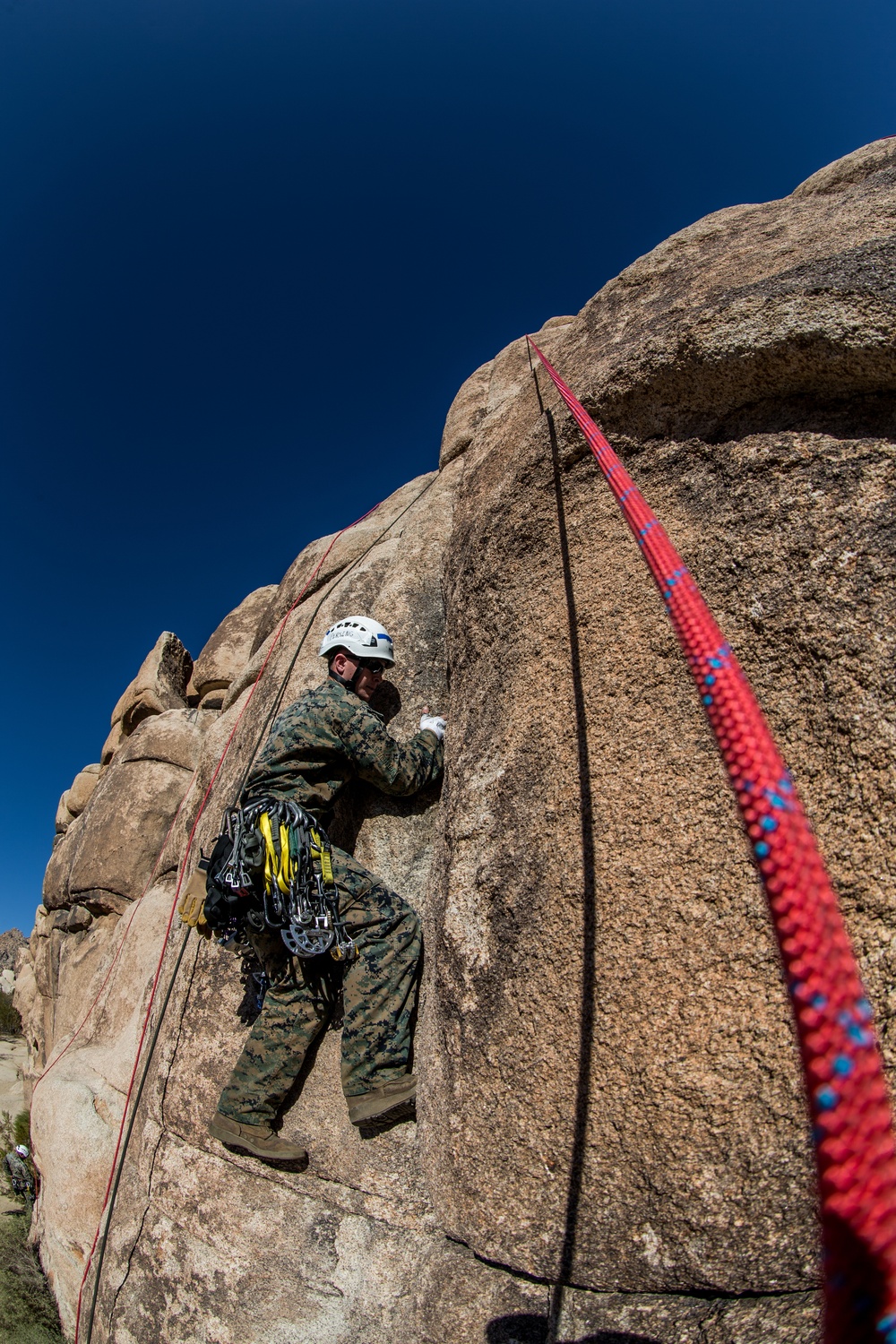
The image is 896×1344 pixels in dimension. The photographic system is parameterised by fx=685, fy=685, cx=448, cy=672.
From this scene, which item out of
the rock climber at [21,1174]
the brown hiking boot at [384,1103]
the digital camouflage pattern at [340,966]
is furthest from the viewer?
the rock climber at [21,1174]

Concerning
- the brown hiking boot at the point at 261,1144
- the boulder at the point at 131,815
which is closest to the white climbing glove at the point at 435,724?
the brown hiking boot at the point at 261,1144

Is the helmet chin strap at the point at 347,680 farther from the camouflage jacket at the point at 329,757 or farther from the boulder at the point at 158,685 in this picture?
the boulder at the point at 158,685

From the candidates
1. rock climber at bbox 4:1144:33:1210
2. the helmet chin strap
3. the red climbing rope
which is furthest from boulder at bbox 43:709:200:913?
the red climbing rope

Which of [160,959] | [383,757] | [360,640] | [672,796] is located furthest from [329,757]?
[160,959]

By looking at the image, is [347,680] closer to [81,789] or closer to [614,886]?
[614,886]

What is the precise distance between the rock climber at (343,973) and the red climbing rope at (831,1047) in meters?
2.50

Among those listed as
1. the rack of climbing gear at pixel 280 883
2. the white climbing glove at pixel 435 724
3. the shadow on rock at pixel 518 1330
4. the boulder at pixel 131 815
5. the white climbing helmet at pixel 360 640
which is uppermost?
the boulder at pixel 131 815

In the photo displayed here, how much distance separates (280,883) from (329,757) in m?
0.71

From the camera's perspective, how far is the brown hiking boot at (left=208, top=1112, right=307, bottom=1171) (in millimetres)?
3084

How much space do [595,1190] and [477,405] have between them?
6.05 metres

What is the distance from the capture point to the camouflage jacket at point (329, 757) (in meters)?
3.48

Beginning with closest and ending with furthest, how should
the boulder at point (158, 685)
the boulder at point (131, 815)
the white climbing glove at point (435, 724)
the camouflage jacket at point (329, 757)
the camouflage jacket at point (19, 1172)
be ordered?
the camouflage jacket at point (329, 757) < the white climbing glove at point (435, 724) < the boulder at point (131, 815) < the camouflage jacket at point (19, 1172) < the boulder at point (158, 685)

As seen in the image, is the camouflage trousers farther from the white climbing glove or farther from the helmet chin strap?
the helmet chin strap

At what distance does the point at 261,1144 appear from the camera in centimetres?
312
